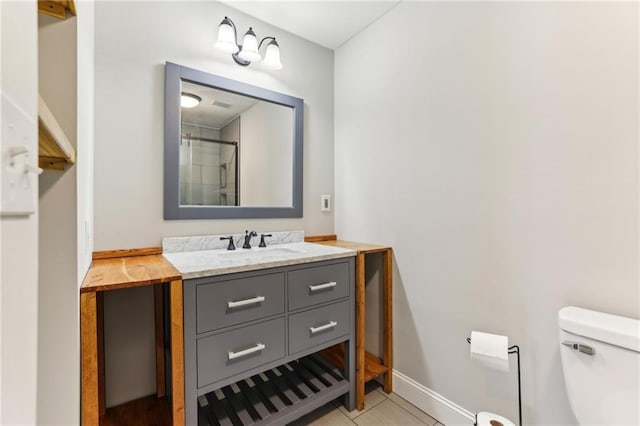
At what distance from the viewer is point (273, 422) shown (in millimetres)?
1296

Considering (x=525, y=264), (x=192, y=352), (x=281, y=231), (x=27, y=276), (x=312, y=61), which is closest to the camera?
(x=27, y=276)

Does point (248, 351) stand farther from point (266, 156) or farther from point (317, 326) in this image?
point (266, 156)

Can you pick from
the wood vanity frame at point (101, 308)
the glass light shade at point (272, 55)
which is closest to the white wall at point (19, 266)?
the wood vanity frame at point (101, 308)

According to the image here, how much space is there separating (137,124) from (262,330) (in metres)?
1.20

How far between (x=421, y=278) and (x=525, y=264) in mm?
519

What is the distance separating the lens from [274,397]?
1.46m

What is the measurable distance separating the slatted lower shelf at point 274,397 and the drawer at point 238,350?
0.96 ft

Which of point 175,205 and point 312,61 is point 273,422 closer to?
point 175,205

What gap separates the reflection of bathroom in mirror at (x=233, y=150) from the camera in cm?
164

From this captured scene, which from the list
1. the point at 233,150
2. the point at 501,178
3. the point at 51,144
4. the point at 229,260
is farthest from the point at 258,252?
the point at 501,178

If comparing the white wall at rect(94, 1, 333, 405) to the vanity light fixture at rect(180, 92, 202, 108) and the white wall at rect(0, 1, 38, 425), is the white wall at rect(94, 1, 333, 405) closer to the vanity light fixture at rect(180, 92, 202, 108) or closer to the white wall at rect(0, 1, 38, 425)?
the vanity light fixture at rect(180, 92, 202, 108)

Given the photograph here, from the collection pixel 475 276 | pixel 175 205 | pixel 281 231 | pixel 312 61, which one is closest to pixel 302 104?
pixel 312 61

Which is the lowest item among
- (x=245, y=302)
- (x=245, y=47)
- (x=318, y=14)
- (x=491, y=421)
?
(x=491, y=421)

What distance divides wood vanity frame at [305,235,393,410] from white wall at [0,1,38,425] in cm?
138
